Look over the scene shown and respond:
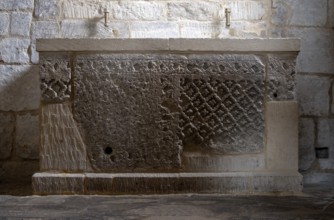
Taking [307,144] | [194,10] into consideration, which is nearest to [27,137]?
[194,10]

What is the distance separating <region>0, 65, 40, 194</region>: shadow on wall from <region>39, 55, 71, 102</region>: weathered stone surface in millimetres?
944

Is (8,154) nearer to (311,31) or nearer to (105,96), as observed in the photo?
(105,96)

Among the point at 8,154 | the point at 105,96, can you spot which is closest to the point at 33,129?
the point at 8,154

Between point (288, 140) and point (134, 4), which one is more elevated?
Answer: point (134, 4)

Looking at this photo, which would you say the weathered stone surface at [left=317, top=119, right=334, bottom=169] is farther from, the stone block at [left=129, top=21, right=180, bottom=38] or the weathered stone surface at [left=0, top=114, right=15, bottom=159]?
the weathered stone surface at [left=0, top=114, right=15, bottom=159]

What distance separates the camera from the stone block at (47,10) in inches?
145

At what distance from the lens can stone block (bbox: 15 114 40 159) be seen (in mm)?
3652

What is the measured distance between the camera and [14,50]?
3682mm

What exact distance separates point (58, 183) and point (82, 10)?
5.20 ft

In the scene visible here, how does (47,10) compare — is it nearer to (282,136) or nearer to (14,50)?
(14,50)

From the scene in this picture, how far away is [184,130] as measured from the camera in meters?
2.79

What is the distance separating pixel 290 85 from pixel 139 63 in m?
0.96

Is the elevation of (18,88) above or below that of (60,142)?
above

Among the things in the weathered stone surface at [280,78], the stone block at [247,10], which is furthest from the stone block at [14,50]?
the weathered stone surface at [280,78]
